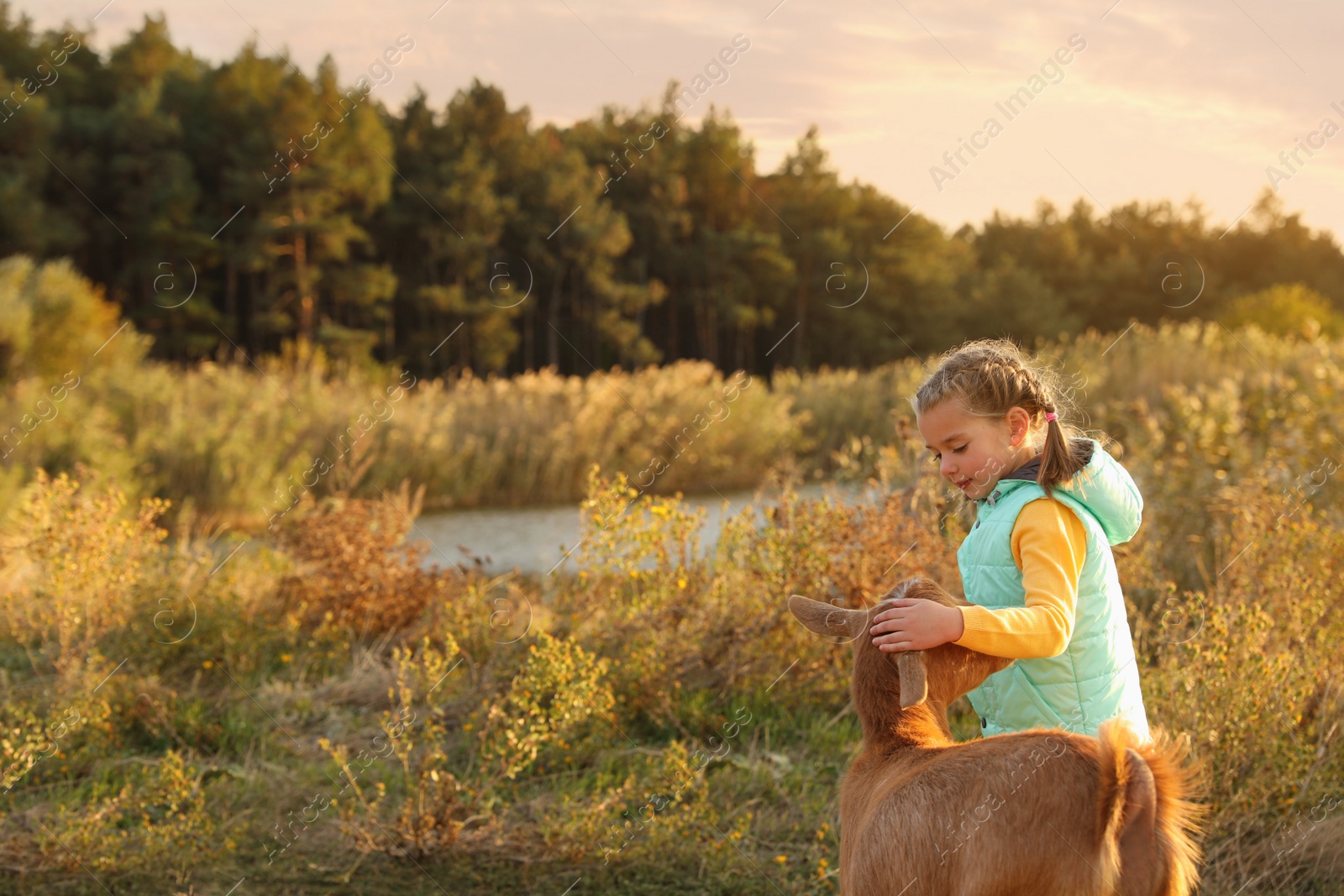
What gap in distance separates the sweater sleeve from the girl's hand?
0.12 feet

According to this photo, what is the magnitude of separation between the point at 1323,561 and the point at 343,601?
15.2ft

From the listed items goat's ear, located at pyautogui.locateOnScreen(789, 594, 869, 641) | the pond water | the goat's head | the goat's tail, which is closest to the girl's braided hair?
the goat's head

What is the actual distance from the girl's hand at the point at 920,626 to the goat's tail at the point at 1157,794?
0.31 m

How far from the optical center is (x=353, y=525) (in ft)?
19.2

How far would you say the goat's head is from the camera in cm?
205

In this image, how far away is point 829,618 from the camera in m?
2.07

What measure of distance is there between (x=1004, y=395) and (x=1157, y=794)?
90 cm

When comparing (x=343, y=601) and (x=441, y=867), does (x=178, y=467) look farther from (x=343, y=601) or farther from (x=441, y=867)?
(x=441, y=867)

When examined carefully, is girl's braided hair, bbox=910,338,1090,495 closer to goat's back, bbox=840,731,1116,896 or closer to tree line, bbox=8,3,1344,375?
goat's back, bbox=840,731,1116,896

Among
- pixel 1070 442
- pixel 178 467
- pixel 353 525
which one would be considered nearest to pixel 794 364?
pixel 178 467

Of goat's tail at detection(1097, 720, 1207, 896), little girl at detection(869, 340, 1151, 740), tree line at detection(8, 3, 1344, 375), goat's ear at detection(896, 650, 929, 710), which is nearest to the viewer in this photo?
goat's tail at detection(1097, 720, 1207, 896)

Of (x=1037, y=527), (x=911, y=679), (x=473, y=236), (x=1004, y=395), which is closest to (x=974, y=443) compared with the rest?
(x=1004, y=395)

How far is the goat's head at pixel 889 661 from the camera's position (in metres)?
2.05

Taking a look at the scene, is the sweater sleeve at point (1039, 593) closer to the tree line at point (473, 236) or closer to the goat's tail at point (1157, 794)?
the goat's tail at point (1157, 794)
